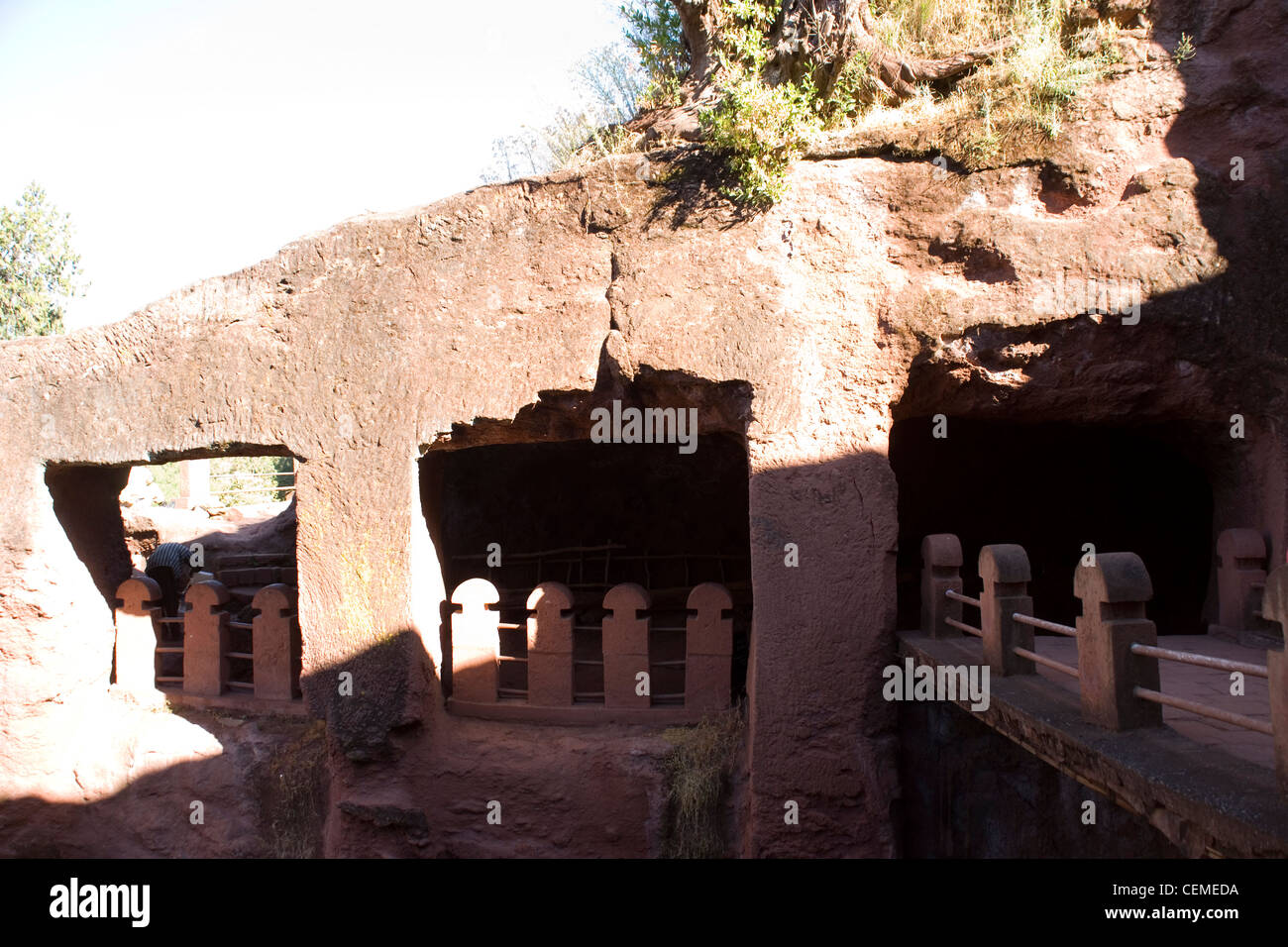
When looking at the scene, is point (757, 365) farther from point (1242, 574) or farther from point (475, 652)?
point (1242, 574)

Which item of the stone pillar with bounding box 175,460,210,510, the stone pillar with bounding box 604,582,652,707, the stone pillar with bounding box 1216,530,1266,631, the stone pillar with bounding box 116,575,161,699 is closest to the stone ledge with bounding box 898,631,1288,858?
the stone pillar with bounding box 1216,530,1266,631

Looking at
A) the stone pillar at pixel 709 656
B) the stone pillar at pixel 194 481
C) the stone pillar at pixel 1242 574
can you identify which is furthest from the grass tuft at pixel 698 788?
the stone pillar at pixel 194 481

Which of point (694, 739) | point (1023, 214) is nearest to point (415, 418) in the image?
point (694, 739)

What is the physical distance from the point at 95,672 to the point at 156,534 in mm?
4191

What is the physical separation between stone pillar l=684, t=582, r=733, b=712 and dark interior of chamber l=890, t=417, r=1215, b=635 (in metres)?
1.87

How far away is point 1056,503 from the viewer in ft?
25.0

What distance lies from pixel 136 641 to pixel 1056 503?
24.6 ft

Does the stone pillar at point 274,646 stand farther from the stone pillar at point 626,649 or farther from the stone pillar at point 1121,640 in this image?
the stone pillar at point 1121,640

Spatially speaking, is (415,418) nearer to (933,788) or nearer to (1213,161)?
(933,788)

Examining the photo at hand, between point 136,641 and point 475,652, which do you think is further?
point 136,641

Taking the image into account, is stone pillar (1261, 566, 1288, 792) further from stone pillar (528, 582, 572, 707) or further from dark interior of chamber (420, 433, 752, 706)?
dark interior of chamber (420, 433, 752, 706)

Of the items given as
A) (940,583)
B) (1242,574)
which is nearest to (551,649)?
(940,583)

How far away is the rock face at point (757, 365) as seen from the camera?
4.74m

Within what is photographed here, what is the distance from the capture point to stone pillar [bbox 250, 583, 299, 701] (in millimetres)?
6270
